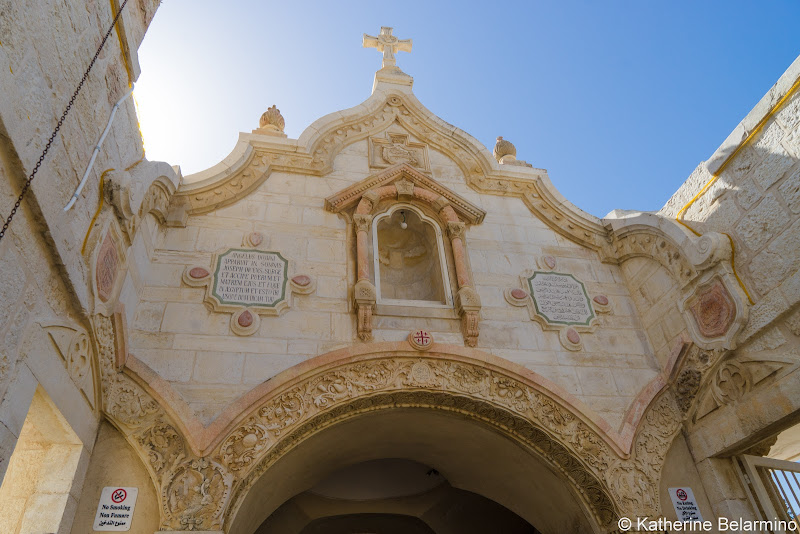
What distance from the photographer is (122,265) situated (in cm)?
476

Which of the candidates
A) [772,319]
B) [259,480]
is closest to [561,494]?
[772,319]

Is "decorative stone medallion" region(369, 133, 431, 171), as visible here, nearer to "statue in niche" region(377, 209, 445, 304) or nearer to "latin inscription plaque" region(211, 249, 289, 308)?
"statue in niche" region(377, 209, 445, 304)

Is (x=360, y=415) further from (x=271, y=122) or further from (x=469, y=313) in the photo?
(x=271, y=122)

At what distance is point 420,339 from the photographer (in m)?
5.41

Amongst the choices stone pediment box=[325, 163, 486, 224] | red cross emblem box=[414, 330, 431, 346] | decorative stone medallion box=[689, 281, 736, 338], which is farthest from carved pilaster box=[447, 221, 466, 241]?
decorative stone medallion box=[689, 281, 736, 338]

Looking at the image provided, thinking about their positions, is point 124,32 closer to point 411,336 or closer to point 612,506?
point 411,336

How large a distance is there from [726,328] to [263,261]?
4.66 metres

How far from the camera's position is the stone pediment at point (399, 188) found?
6.52 m

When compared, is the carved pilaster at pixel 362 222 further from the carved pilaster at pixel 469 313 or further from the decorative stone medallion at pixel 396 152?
the carved pilaster at pixel 469 313

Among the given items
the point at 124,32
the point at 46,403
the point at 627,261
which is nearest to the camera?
the point at 46,403

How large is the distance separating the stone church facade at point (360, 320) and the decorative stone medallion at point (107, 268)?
0.03m

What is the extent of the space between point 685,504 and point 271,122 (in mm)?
6400

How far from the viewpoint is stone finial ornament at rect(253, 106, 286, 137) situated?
23.6 ft

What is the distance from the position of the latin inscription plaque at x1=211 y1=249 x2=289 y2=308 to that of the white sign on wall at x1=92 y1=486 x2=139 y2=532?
1.84 m
